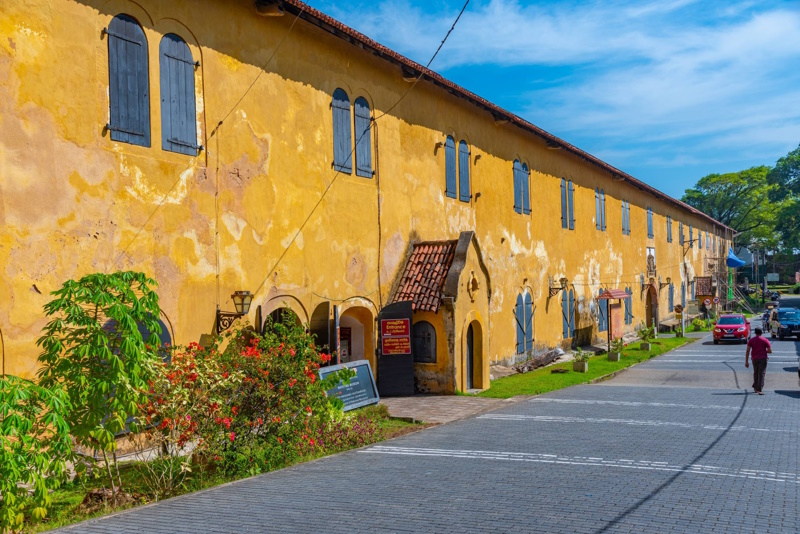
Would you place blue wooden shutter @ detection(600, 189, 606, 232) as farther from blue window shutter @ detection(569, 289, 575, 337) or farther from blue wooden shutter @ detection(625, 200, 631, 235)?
blue window shutter @ detection(569, 289, 575, 337)

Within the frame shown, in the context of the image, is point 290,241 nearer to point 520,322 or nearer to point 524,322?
point 520,322

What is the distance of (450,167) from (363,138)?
4.38 meters

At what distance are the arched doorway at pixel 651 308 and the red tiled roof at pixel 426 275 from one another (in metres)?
26.6

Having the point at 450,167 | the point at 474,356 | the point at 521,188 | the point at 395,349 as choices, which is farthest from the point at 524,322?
the point at 395,349

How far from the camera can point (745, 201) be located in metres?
76.4

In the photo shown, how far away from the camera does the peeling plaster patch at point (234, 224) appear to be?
A: 12.5 meters

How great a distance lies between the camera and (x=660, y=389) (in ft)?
60.3

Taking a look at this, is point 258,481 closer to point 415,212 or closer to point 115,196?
point 115,196

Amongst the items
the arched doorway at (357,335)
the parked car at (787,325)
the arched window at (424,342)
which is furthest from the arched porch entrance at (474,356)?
the parked car at (787,325)

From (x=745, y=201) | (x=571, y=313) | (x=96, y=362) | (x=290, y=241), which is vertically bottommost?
(x=571, y=313)

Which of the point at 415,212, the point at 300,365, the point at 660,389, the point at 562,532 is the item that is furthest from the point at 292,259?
the point at 660,389

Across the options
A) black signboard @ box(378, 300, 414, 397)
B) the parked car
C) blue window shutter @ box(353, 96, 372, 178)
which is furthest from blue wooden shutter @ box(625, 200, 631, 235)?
blue window shutter @ box(353, 96, 372, 178)

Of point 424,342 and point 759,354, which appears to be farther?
point 424,342

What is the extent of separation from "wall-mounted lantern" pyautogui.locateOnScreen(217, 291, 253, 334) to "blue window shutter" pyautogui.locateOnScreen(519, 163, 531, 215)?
47.2ft
